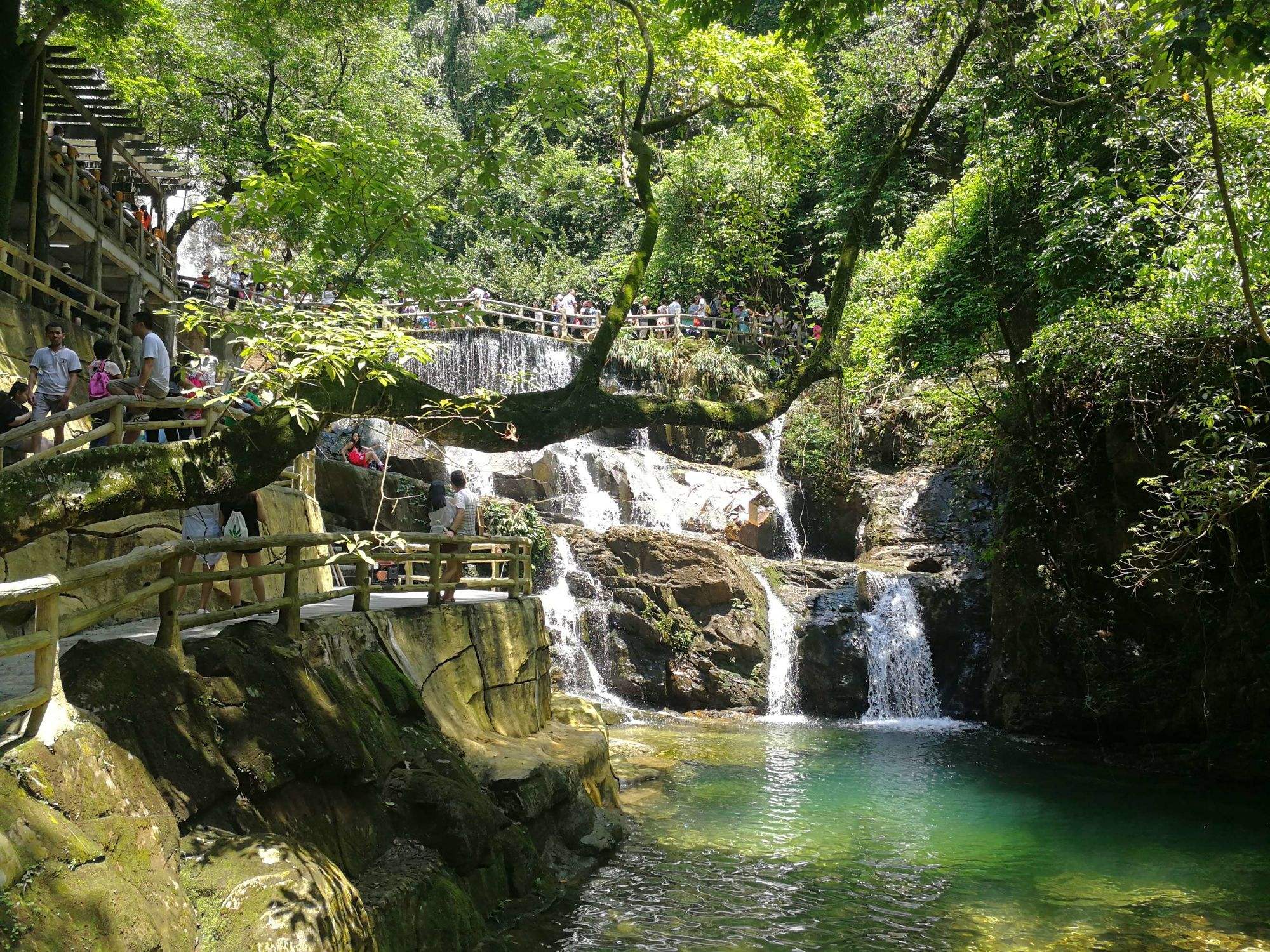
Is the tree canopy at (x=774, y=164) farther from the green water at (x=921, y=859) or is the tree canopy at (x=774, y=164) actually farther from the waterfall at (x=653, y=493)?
the waterfall at (x=653, y=493)

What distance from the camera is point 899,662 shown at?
1722cm

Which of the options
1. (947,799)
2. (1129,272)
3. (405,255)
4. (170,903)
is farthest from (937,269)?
(170,903)

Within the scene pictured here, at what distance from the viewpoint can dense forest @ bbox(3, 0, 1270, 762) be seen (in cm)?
800

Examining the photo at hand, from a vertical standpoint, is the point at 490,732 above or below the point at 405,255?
below

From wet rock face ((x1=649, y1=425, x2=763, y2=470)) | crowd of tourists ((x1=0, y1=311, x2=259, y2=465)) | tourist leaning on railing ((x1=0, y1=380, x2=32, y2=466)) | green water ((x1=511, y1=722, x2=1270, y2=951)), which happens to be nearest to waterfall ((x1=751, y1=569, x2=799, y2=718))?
green water ((x1=511, y1=722, x2=1270, y2=951))

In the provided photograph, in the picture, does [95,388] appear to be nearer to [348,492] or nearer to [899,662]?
[348,492]

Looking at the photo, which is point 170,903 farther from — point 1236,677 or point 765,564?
point 765,564

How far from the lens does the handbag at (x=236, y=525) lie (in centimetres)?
770

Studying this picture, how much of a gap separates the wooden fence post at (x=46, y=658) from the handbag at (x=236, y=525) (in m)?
3.35

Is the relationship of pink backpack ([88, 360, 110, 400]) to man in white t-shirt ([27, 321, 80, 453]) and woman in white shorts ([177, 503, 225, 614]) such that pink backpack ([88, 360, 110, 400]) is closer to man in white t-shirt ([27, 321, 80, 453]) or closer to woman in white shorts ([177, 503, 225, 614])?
man in white t-shirt ([27, 321, 80, 453])

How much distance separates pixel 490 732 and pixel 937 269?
35.2ft

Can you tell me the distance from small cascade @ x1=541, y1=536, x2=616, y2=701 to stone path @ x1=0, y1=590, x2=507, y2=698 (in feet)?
16.5

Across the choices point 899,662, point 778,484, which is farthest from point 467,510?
point 778,484

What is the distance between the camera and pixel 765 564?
63.9ft
